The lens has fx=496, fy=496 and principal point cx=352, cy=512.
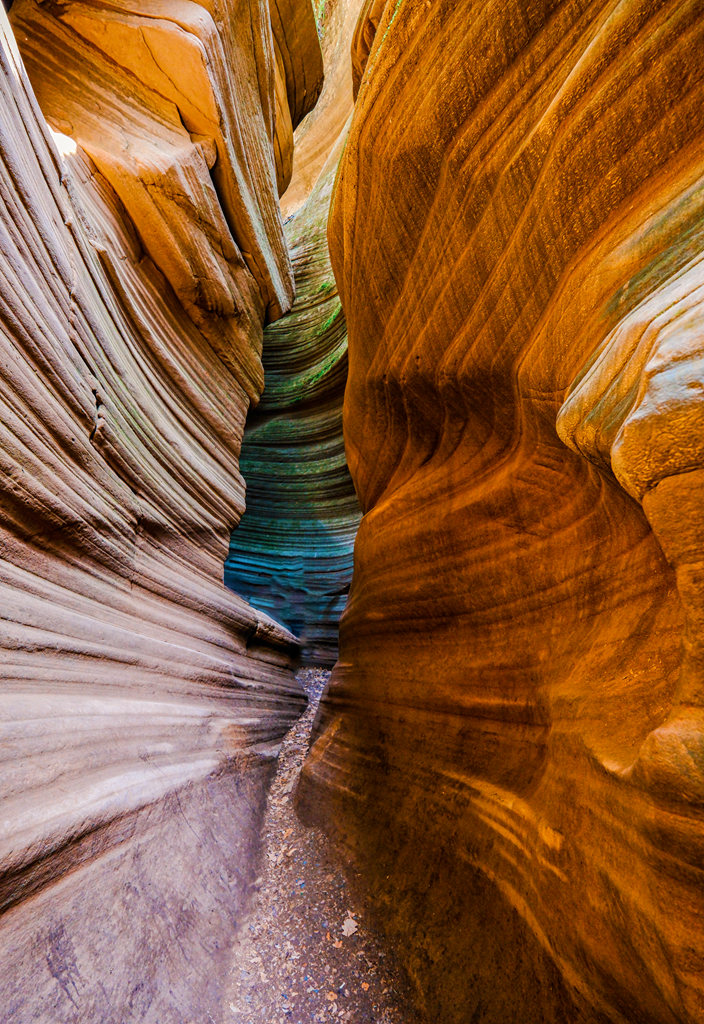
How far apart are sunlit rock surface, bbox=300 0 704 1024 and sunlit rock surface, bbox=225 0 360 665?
396 centimetres

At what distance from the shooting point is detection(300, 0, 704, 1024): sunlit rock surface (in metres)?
1.14

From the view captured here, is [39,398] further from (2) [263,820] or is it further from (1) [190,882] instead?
(2) [263,820]

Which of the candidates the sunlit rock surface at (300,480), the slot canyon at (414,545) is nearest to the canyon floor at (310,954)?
the slot canyon at (414,545)

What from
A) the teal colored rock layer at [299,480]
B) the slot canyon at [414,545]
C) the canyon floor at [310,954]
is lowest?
the canyon floor at [310,954]

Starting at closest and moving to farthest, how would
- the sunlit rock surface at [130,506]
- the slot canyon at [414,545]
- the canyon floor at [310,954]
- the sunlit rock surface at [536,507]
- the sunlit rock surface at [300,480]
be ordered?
the sunlit rock surface at [536,507] < the slot canyon at [414,545] < the sunlit rock surface at [130,506] < the canyon floor at [310,954] < the sunlit rock surface at [300,480]

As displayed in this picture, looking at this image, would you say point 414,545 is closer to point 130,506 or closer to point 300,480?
point 130,506

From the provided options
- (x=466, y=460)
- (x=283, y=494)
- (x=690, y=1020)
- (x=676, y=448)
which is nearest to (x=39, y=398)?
(x=466, y=460)

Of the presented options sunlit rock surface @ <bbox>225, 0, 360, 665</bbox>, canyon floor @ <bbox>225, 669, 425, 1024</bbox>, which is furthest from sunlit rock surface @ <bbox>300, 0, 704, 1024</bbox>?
sunlit rock surface @ <bbox>225, 0, 360, 665</bbox>

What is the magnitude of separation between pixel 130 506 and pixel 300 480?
4.27 metres

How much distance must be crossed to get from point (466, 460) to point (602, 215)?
1.21m

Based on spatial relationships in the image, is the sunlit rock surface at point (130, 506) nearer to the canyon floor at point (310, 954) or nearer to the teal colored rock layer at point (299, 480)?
the canyon floor at point (310, 954)

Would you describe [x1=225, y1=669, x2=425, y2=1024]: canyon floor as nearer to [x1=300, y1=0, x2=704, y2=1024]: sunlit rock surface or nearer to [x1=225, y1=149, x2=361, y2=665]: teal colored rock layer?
[x1=300, y1=0, x2=704, y2=1024]: sunlit rock surface

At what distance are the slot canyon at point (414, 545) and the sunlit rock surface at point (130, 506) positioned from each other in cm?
2

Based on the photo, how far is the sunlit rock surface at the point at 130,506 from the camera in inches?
65.3
